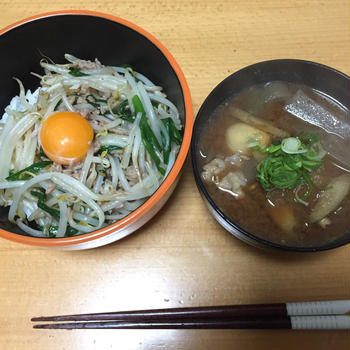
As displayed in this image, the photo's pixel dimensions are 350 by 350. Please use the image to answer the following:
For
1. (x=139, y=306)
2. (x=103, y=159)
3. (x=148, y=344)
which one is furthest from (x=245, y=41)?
(x=148, y=344)

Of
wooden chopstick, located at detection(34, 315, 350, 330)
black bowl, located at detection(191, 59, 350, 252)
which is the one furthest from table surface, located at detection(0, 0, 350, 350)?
black bowl, located at detection(191, 59, 350, 252)

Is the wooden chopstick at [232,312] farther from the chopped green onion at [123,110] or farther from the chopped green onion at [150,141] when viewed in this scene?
A: the chopped green onion at [123,110]

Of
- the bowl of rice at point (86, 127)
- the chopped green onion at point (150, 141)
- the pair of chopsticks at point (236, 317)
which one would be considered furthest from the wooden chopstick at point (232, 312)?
the chopped green onion at point (150, 141)

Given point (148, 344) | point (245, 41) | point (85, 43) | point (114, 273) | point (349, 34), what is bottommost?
point (148, 344)

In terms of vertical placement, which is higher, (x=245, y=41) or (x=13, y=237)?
(x=245, y=41)

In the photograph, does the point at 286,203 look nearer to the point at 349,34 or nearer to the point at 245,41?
the point at 245,41

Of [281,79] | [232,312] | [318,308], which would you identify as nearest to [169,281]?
[232,312]
